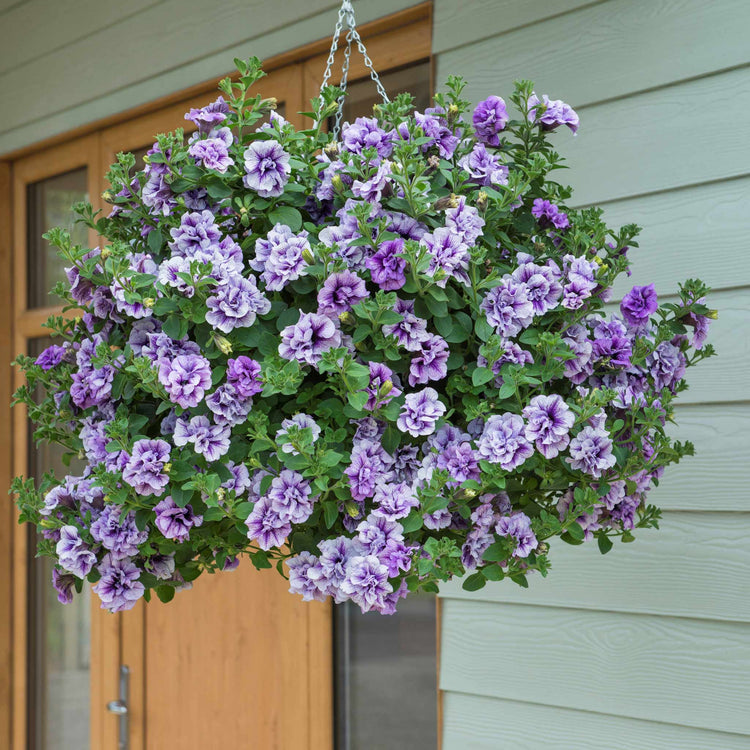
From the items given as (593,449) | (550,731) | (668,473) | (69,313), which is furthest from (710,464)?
(69,313)

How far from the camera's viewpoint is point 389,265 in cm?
92

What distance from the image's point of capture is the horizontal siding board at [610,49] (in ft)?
5.08

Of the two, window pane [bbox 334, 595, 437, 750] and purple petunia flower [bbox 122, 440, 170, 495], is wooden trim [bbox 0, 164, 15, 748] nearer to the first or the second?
window pane [bbox 334, 595, 437, 750]

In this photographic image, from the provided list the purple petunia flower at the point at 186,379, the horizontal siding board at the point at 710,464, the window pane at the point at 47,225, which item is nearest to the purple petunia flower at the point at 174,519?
the purple petunia flower at the point at 186,379

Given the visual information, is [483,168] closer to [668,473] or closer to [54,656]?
[668,473]

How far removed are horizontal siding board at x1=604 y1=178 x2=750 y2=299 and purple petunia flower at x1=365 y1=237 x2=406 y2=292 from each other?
75 centimetres

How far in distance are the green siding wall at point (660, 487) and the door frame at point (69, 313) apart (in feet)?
0.72

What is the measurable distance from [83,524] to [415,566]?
1.23 feet

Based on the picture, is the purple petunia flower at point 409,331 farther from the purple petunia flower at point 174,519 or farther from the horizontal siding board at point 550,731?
the horizontal siding board at point 550,731

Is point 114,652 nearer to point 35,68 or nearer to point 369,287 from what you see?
point 35,68

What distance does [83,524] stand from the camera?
1.02 m

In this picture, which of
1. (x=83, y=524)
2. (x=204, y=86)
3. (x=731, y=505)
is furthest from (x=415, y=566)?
(x=204, y=86)

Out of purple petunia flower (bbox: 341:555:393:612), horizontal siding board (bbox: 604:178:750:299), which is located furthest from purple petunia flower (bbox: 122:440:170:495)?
horizontal siding board (bbox: 604:178:750:299)

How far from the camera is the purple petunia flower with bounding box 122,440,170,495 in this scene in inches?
36.4
